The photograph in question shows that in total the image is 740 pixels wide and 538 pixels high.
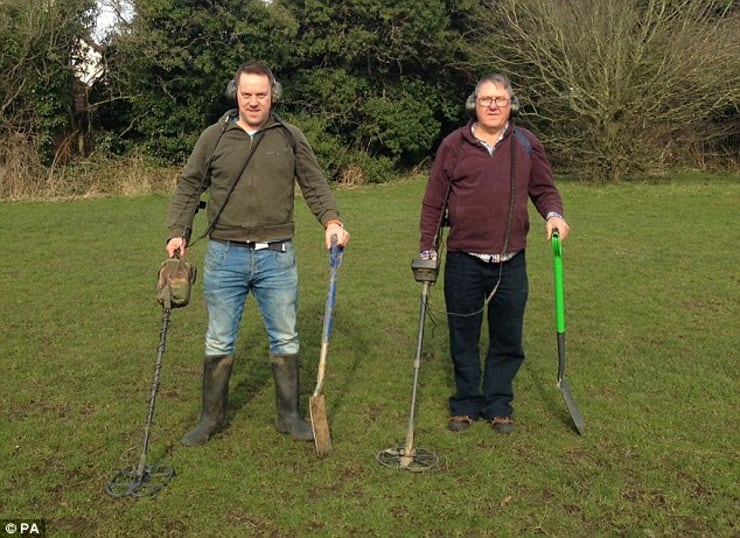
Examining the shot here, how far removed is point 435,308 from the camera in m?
8.82

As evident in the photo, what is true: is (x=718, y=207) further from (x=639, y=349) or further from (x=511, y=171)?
(x=511, y=171)

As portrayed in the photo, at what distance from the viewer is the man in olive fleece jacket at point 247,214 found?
4504 millimetres

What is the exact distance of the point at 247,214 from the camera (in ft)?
14.9

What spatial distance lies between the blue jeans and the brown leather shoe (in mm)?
1224

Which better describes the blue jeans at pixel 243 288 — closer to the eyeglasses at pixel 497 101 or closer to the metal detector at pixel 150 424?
the metal detector at pixel 150 424

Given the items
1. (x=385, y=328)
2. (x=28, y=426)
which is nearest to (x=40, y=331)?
(x=28, y=426)

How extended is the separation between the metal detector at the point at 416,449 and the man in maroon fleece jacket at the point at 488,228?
0.55 feet

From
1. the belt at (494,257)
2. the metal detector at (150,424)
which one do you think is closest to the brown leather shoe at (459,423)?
the belt at (494,257)

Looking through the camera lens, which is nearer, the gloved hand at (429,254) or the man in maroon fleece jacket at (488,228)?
the man in maroon fleece jacket at (488,228)

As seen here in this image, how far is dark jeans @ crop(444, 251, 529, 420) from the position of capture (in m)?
4.87

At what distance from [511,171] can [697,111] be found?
1933 centimetres

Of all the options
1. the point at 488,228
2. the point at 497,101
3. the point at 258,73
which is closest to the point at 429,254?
the point at 488,228

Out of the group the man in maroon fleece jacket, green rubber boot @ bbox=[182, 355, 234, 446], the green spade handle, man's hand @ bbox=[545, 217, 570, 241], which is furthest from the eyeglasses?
green rubber boot @ bbox=[182, 355, 234, 446]

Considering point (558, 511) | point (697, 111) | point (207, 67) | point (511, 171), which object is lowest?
point (558, 511)
